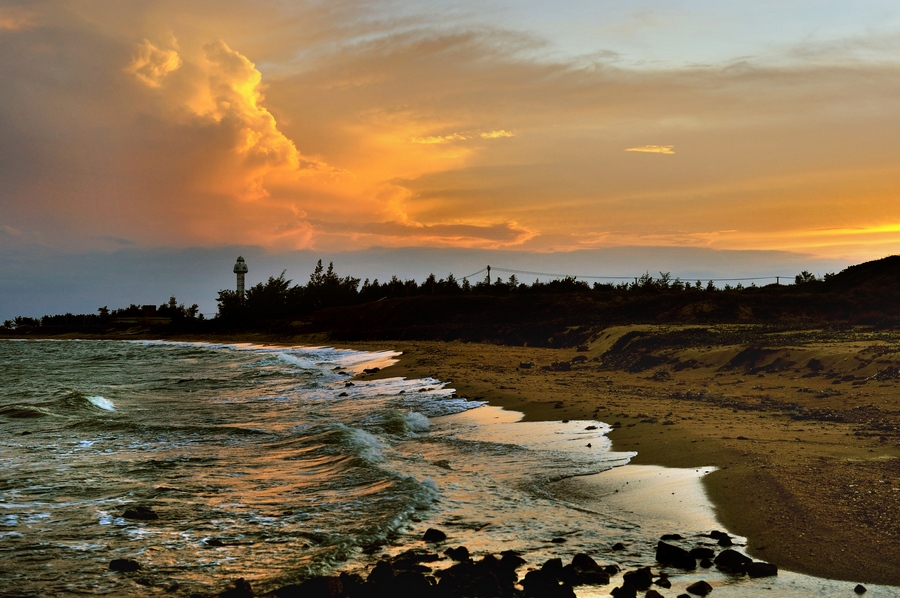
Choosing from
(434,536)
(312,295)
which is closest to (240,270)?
(312,295)

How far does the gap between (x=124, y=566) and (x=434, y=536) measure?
2.77m

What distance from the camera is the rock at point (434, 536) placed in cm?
692

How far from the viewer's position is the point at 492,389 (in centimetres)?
1900

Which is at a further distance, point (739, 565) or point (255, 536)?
point (255, 536)

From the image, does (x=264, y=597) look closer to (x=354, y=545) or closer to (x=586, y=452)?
(x=354, y=545)

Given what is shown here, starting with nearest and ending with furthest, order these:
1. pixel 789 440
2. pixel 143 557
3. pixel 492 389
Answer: pixel 143 557 < pixel 789 440 < pixel 492 389

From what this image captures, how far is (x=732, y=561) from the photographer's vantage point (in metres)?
5.85

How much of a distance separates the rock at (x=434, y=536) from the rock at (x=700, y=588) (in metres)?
2.41

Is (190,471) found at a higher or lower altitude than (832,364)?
lower

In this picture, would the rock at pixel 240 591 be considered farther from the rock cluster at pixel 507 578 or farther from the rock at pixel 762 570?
the rock at pixel 762 570

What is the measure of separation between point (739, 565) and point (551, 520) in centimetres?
211

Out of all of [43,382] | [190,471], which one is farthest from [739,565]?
[43,382]

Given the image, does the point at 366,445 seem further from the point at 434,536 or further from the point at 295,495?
the point at 434,536

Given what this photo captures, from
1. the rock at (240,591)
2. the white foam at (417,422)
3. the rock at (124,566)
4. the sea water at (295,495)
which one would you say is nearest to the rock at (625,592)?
the sea water at (295,495)
